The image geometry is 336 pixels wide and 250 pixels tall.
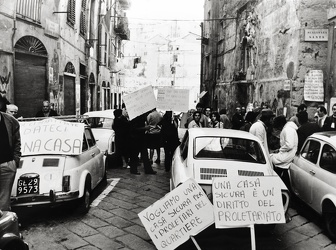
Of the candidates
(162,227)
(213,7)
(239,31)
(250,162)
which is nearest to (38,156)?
(162,227)

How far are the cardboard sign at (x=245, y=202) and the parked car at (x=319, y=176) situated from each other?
127 cm

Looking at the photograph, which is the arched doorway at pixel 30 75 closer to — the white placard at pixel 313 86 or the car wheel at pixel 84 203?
the car wheel at pixel 84 203

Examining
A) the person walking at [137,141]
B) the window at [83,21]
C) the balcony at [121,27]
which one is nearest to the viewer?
the person walking at [137,141]

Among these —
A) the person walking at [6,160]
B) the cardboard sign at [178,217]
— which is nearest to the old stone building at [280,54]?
the cardboard sign at [178,217]

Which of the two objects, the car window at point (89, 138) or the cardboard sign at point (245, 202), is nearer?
the cardboard sign at point (245, 202)

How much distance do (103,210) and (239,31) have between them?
1537cm

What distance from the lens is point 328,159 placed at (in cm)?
490

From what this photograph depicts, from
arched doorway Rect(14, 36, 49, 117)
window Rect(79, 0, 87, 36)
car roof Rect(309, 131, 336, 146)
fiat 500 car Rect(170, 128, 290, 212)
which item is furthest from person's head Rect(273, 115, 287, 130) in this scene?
window Rect(79, 0, 87, 36)

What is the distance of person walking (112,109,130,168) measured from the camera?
8422mm

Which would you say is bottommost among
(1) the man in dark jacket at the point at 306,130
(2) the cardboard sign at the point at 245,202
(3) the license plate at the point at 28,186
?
(3) the license plate at the point at 28,186

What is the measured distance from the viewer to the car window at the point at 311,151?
531 centimetres

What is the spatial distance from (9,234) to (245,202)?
79.7 inches

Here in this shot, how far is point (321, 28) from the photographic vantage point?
1144cm

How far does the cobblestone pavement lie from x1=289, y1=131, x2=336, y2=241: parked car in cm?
32
